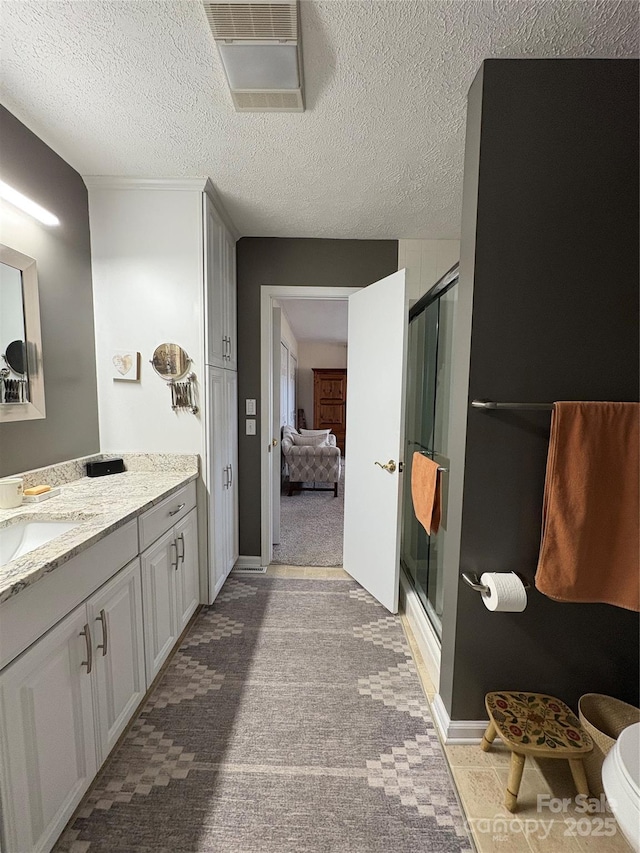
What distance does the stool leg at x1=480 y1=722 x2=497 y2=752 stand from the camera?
4.43 ft

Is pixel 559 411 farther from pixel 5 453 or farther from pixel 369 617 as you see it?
pixel 5 453

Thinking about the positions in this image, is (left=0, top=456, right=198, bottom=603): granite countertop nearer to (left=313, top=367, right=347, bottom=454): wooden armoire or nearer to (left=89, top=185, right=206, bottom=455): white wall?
(left=89, top=185, right=206, bottom=455): white wall

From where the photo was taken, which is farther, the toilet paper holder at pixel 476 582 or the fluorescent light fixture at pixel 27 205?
the fluorescent light fixture at pixel 27 205

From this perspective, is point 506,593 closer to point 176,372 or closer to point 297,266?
point 176,372

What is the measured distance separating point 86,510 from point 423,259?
260 cm

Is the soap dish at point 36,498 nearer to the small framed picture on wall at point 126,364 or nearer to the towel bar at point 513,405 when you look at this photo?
the small framed picture on wall at point 126,364

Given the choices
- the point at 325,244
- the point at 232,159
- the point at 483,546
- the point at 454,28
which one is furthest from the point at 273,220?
the point at 483,546

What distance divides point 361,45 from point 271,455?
229 centimetres

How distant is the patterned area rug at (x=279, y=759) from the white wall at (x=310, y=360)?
21.7 ft

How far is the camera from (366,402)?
2.46 m

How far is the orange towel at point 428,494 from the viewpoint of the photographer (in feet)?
6.11

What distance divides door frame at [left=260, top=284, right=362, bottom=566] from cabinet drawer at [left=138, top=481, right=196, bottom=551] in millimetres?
771

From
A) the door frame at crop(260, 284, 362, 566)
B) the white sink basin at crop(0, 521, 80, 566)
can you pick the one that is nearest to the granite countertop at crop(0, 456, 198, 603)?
the white sink basin at crop(0, 521, 80, 566)


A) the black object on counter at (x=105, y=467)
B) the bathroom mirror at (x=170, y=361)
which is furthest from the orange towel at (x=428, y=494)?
the black object on counter at (x=105, y=467)
